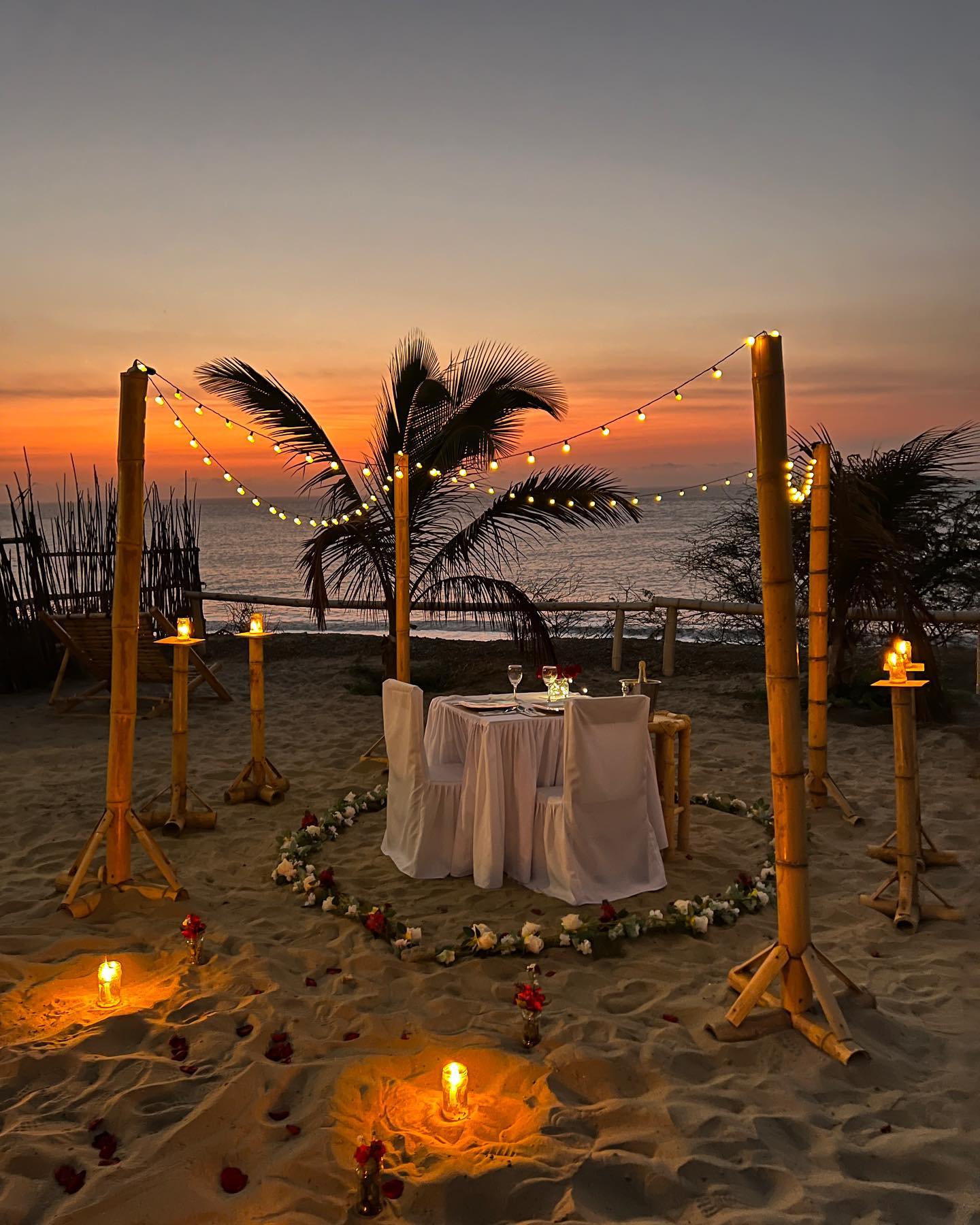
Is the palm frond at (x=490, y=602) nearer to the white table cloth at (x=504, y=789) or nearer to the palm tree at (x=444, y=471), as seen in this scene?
the palm tree at (x=444, y=471)

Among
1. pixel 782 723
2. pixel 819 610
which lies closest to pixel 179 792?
pixel 782 723

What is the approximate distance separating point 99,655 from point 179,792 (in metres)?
3.27

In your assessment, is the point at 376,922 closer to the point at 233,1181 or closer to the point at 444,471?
the point at 233,1181

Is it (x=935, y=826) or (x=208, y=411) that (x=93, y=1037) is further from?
(x=935, y=826)

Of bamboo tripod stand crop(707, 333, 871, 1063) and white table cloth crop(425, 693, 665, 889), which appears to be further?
white table cloth crop(425, 693, 665, 889)

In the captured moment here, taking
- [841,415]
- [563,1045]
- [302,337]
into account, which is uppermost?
[302,337]

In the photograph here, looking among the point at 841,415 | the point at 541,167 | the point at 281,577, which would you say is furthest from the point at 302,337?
the point at 281,577

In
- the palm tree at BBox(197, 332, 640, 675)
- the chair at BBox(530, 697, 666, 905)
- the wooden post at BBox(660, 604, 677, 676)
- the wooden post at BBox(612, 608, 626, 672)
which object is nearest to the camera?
the chair at BBox(530, 697, 666, 905)

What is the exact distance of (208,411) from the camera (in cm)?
454

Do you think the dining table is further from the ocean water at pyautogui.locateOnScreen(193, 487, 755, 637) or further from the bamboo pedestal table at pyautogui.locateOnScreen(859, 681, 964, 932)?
the ocean water at pyautogui.locateOnScreen(193, 487, 755, 637)

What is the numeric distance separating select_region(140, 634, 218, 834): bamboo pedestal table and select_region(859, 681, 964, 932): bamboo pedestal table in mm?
3176

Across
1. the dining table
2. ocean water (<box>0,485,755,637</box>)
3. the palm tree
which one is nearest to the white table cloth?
the dining table

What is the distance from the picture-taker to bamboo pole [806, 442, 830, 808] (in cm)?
459

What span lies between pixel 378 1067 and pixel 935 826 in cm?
332
